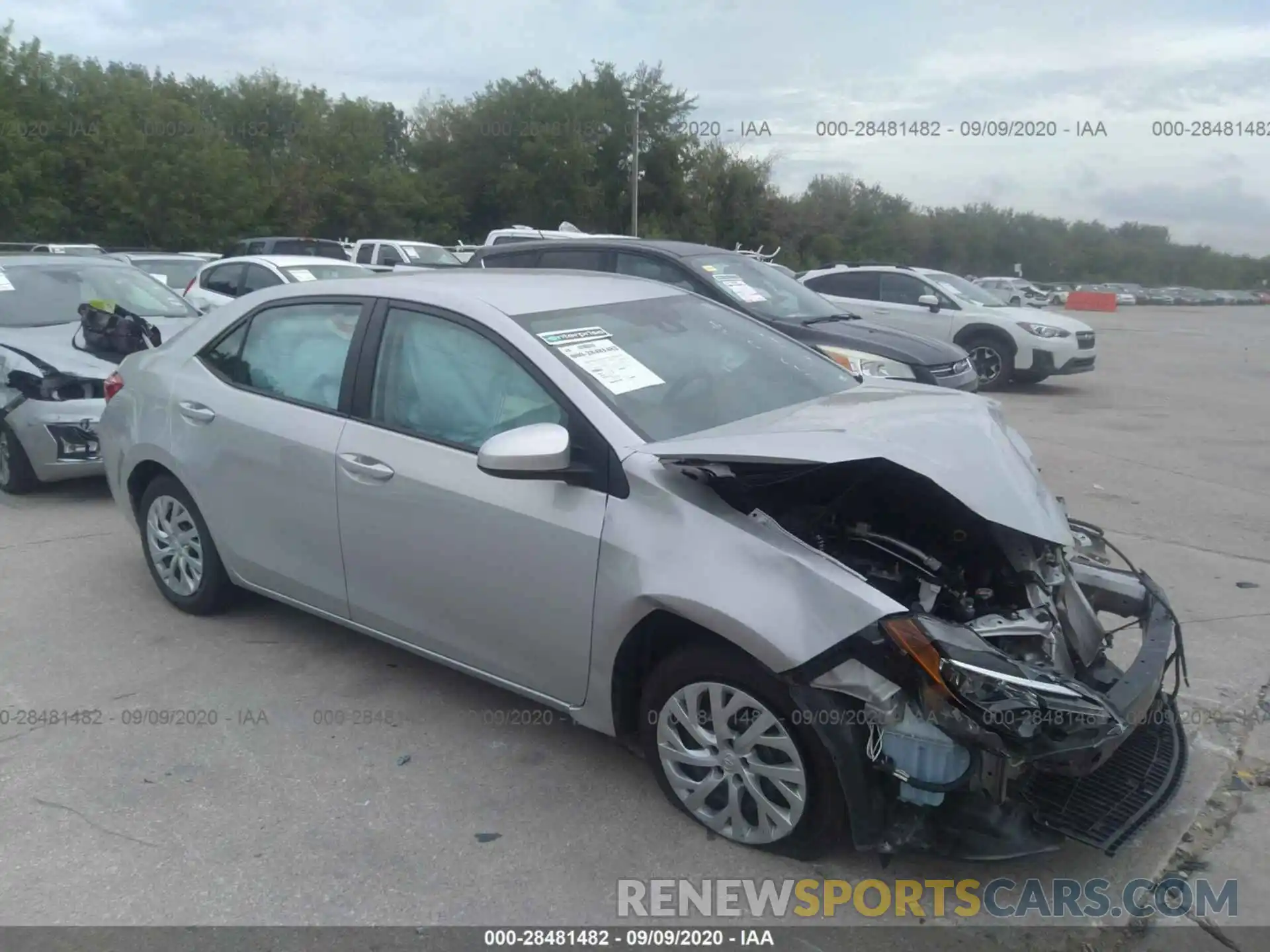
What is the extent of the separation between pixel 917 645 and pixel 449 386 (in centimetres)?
201

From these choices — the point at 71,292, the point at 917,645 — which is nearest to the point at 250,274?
the point at 71,292

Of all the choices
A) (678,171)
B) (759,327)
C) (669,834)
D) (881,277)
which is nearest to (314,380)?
(759,327)

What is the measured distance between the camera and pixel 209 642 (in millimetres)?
5023

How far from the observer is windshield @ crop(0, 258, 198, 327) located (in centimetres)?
833

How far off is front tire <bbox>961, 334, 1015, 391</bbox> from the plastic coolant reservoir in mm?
11870

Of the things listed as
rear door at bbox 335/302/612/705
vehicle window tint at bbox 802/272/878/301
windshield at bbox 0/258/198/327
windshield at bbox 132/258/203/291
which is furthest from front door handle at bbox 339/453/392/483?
windshield at bbox 132/258/203/291

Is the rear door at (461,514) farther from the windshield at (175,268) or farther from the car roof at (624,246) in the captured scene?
the windshield at (175,268)

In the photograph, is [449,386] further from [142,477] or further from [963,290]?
[963,290]

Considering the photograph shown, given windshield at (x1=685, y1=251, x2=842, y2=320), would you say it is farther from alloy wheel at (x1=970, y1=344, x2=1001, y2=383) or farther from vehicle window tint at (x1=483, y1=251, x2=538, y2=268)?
alloy wheel at (x1=970, y1=344, x2=1001, y2=383)

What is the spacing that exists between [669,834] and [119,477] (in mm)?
3517

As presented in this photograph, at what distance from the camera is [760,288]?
9.84 metres

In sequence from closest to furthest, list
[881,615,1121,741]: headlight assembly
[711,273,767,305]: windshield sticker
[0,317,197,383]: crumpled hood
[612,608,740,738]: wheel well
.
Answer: [881,615,1121,741]: headlight assembly
[612,608,740,738]: wheel well
[0,317,197,383]: crumpled hood
[711,273,767,305]: windshield sticker

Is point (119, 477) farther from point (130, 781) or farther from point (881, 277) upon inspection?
point (881, 277)

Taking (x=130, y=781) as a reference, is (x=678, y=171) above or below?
above
